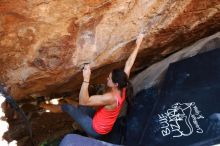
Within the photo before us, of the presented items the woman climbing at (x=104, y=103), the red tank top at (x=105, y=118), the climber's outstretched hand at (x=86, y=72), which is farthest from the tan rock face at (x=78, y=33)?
the red tank top at (x=105, y=118)

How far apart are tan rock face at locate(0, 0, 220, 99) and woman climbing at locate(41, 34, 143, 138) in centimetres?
21

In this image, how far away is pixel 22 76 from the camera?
14.1ft

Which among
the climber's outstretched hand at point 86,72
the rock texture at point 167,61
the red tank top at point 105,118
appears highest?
the rock texture at point 167,61

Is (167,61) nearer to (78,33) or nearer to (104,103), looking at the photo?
(104,103)

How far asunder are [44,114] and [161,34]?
184 cm

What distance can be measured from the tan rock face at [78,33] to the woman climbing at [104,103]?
21 centimetres

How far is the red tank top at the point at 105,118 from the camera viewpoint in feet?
14.1

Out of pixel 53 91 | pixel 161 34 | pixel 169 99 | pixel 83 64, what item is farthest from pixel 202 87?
pixel 53 91

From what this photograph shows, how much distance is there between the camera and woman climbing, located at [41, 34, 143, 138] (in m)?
4.17

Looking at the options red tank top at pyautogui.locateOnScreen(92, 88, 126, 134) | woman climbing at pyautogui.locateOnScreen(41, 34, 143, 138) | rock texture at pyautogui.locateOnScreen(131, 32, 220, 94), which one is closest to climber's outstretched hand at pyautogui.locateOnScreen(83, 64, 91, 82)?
woman climbing at pyautogui.locateOnScreen(41, 34, 143, 138)

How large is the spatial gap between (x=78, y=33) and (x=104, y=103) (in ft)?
2.49

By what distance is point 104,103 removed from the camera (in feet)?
13.9

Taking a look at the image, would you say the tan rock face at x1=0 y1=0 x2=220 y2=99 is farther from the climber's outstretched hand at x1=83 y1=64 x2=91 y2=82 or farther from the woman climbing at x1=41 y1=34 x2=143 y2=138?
the woman climbing at x1=41 y1=34 x2=143 y2=138

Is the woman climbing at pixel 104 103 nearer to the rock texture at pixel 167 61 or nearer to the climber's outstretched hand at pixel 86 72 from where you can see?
the climber's outstretched hand at pixel 86 72
